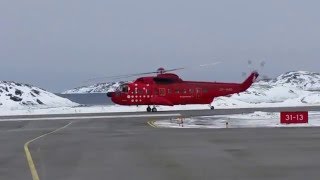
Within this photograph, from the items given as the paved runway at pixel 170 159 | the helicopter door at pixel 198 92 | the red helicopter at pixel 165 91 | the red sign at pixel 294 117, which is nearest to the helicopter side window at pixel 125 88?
the red helicopter at pixel 165 91

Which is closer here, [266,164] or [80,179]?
[80,179]

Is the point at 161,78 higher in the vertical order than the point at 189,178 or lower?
higher

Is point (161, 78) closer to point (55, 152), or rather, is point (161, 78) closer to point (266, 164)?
point (55, 152)

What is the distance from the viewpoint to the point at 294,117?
37.3 meters

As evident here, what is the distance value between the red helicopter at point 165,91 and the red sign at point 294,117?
26.0 meters

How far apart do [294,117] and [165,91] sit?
2692 cm

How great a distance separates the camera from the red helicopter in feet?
203

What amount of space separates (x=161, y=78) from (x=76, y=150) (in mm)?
42856

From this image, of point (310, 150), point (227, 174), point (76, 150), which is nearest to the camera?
point (227, 174)

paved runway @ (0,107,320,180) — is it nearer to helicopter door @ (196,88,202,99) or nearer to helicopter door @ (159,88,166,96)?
helicopter door @ (159,88,166,96)

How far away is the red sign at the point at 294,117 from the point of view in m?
37.0

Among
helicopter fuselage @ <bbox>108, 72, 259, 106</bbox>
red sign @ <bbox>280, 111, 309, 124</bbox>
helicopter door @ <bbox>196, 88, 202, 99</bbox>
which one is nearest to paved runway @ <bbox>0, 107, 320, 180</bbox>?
red sign @ <bbox>280, 111, 309, 124</bbox>

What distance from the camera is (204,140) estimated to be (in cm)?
2369

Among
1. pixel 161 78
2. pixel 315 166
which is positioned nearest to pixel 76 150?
pixel 315 166
